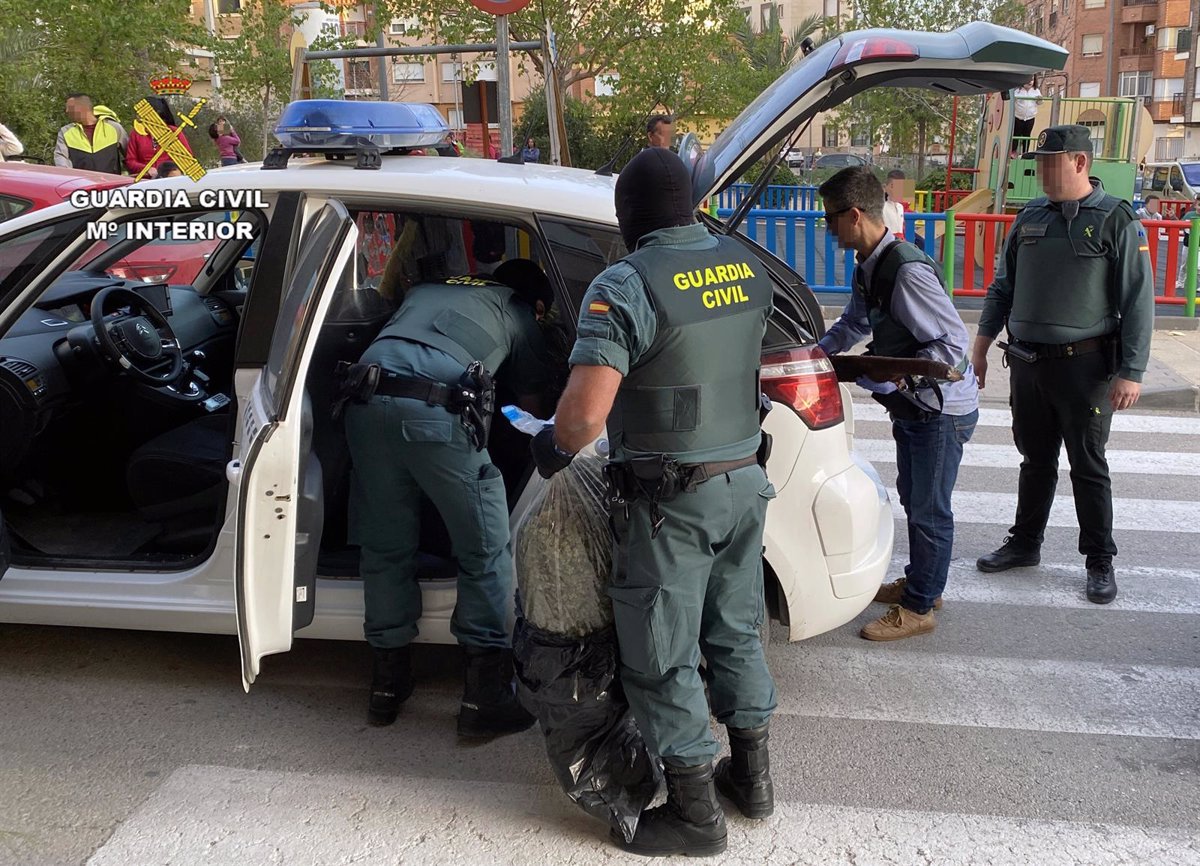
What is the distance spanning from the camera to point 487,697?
3361 millimetres

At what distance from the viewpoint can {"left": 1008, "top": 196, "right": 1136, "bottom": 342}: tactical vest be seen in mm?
4219

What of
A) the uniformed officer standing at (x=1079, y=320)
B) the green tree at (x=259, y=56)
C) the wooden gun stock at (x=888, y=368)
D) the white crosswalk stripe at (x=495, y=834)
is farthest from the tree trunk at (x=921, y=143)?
the white crosswalk stripe at (x=495, y=834)

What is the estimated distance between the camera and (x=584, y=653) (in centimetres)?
286

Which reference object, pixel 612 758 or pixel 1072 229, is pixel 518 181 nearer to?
pixel 612 758

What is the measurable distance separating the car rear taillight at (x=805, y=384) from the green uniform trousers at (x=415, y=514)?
846 millimetres

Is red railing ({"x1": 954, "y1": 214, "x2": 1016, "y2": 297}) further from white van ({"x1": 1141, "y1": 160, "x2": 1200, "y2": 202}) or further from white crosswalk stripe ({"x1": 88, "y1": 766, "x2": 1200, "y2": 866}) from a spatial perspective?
white van ({"x1": 1141, "y1": 160, "x2": 1200, "y2": 202})

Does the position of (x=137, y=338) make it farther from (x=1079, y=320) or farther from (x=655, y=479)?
(x=1079, y=320)

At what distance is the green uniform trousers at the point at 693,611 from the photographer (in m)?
2.70

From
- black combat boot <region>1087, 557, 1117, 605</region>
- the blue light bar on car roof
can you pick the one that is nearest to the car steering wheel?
the blue light bar on car roof

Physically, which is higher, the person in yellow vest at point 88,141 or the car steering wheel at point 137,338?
the person in yellow vest at point 88,141

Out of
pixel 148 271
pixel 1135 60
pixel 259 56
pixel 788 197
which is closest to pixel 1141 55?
pixel 1135 60

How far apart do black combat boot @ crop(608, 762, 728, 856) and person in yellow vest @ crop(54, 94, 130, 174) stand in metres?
10.4

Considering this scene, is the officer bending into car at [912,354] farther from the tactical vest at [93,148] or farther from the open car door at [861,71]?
the tactical vest at [93,148]

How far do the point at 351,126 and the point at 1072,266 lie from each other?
2.68 meters
